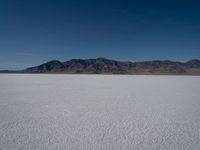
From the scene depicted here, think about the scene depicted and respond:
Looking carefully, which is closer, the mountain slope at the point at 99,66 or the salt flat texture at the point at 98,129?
the salt flat texture at the point at 98,129

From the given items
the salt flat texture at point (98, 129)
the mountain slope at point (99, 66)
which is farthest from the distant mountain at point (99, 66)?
the salt flat texture at point (98, 129)

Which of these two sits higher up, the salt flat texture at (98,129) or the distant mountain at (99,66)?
the distant mountain at (99,66)

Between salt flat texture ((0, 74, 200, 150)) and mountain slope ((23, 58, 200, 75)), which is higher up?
mountain slope ((23, 58, 200, 75))

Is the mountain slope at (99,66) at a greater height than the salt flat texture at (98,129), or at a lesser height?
greater

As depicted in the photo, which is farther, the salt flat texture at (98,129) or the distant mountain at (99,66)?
the distant mountain at (99,66)

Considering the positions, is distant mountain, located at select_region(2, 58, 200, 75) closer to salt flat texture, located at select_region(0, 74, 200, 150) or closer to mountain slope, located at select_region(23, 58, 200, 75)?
mountain slope, located at select_region(23, 58, 200, 75)

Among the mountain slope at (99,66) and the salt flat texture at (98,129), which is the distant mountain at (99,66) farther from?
the salt flat texture at (98,129)

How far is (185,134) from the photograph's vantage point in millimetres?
3207

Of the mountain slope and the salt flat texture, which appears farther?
the mountain slope

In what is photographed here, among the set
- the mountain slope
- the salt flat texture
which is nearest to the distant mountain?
the mountain slope

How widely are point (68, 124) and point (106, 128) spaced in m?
0.81

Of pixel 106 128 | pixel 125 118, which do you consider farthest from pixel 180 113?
pixel 106 128

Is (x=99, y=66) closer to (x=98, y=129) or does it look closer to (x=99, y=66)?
(x=99, y=66)

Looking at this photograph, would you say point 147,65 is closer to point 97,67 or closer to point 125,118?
point 97,67
